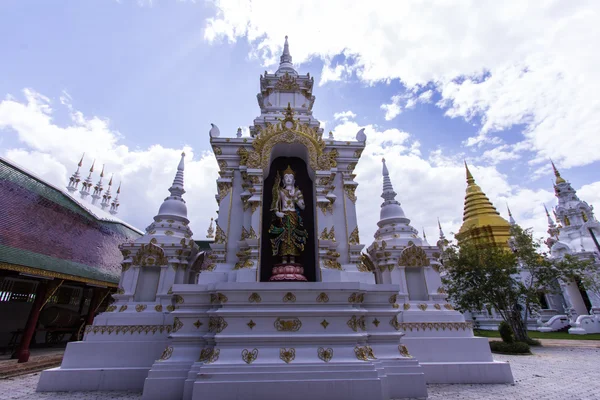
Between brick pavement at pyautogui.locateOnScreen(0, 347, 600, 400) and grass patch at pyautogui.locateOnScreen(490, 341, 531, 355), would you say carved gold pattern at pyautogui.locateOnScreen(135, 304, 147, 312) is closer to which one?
brick pavement at pyautogui.locateOnScreen(0, 347, 600, 400)

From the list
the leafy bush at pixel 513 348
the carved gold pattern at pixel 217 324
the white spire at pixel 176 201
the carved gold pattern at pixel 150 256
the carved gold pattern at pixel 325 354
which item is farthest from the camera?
the leafy bush at pixel 513 348

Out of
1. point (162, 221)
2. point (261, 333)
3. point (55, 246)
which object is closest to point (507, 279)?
point (261, 333)

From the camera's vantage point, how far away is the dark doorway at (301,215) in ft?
28.3

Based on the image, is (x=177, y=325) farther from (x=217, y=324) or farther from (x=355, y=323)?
(x=355, y=323)

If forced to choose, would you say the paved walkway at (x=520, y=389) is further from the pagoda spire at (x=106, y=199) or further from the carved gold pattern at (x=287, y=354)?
the pagoda spire at (x=106, y=199)

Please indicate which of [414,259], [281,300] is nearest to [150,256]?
[281,300]

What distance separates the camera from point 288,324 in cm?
634

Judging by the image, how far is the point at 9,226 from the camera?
11.4 metres

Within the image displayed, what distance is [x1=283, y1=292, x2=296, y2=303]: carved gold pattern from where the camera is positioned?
21.6 feet

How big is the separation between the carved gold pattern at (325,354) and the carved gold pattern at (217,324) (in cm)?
197

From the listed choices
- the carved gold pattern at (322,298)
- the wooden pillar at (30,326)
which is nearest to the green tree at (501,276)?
the carved gold pattern at (322,298)

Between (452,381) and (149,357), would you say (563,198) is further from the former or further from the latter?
(149,357)

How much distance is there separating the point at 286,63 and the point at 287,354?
39.7ft

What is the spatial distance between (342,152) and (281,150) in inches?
79.2
